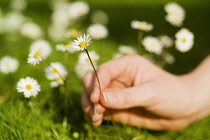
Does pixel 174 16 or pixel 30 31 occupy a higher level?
pixel 174 16

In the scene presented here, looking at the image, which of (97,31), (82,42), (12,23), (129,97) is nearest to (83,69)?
(97,31)

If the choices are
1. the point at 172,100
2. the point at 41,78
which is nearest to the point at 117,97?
the point at 172,100

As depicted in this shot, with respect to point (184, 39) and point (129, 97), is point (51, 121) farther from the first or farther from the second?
point (184, 39)

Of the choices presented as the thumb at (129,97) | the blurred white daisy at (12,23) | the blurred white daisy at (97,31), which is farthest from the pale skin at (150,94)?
the blurred white daisy at (12,23)

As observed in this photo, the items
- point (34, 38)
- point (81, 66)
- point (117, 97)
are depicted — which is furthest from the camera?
point (34, 38)

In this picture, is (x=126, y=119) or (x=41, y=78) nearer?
(x=126, y=119)

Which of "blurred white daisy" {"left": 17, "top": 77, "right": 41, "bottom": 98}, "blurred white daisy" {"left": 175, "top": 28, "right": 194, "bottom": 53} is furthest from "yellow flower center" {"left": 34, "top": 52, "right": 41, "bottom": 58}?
"blurred white daisy" {"left": 175, "top": 28, "right": 194, "bottom": 53}

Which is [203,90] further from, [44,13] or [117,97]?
[44,13]

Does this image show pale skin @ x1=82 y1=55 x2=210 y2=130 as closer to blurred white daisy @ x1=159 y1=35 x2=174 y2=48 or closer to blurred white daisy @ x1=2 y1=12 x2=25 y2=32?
blurred white daisy @ x1=159 y1=35 x2=174 y2=48
